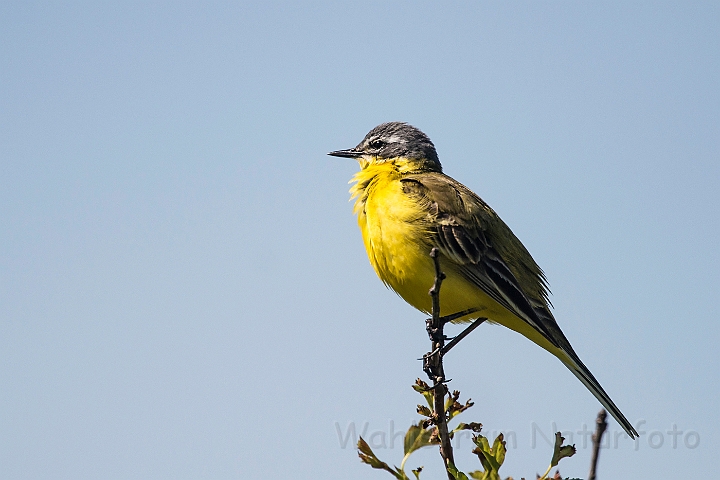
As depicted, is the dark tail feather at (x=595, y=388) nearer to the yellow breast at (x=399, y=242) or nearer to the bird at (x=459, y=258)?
the bird at (x=459, y=258)

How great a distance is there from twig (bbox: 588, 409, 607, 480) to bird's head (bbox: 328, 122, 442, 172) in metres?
7.77

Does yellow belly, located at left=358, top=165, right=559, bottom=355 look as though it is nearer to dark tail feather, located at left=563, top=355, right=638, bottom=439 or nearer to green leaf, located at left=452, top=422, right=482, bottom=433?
dark tail feather, located at left=563, top=355, right=638, bottom=439

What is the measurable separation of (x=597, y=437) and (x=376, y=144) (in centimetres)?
860

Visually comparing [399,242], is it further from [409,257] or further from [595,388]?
[595,388]

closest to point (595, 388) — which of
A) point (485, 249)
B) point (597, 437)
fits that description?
point (485, 249)

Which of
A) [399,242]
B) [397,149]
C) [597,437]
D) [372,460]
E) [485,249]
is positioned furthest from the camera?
[397,149]

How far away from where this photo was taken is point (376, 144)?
34.6 feet

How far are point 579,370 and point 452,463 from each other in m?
4.08

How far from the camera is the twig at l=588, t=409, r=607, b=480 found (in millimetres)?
2115

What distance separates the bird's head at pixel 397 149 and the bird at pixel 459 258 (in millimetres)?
1259

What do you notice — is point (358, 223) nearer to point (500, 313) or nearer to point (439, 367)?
point (500, 313)

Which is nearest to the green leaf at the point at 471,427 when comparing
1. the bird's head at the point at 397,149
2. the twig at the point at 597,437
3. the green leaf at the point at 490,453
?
the green leaf at the point at 490,453

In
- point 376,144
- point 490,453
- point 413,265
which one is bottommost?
point 490,453

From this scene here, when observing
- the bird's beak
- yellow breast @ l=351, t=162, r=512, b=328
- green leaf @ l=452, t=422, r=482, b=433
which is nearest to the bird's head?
Result: the bird's beak
